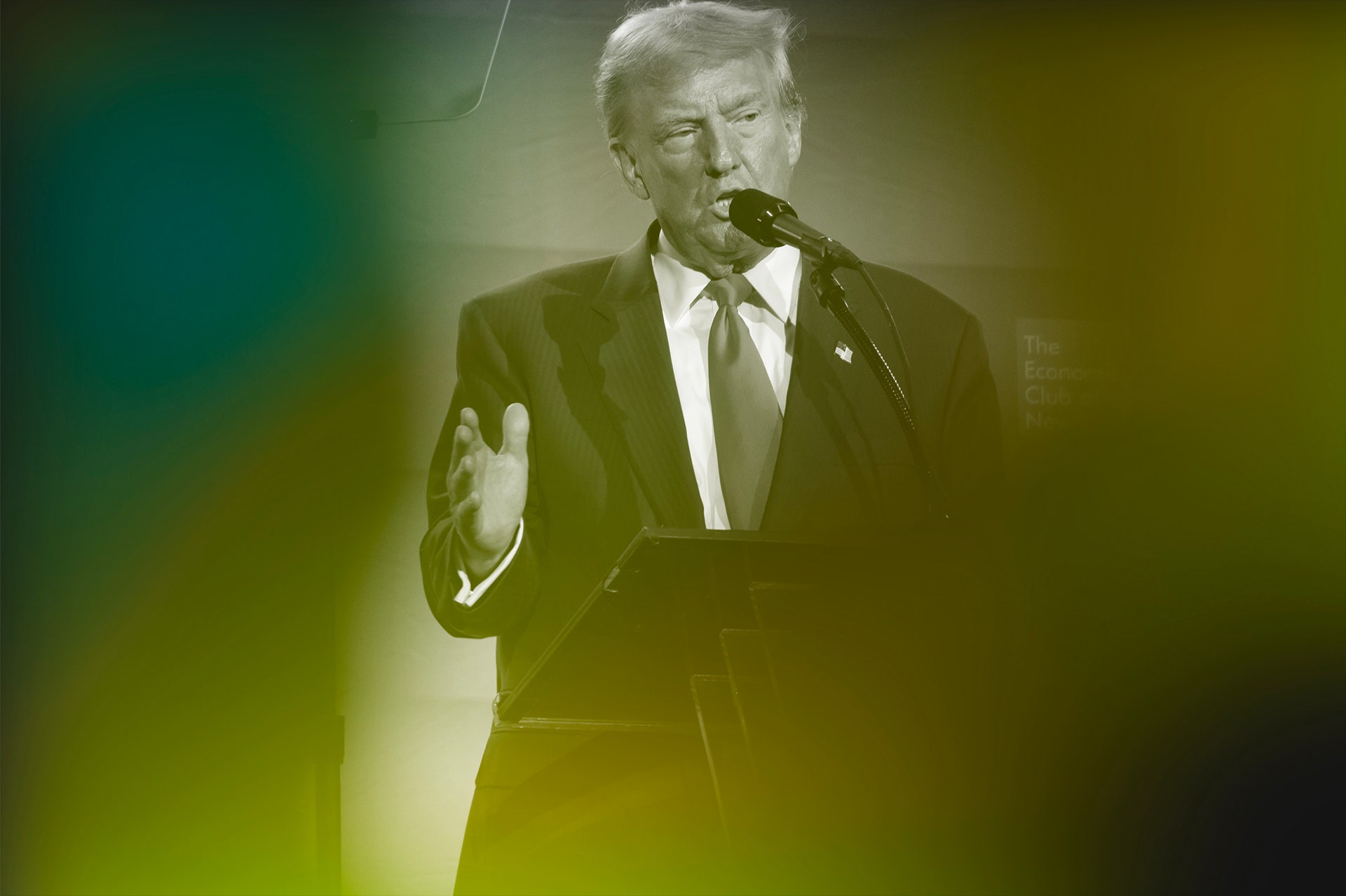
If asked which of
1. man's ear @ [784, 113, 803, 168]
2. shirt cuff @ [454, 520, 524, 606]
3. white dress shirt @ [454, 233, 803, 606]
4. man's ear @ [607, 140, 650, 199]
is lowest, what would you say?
shirt cuff @ [454, 520, 524, 606]

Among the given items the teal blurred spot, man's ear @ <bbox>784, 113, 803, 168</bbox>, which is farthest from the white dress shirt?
the teal blurred spot

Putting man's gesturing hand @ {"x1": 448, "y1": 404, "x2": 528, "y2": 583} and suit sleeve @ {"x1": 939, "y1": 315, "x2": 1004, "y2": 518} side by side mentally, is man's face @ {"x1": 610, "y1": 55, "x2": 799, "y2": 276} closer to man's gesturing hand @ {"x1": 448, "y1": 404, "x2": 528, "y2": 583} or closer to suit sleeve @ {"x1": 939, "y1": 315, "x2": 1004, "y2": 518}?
suit sleeve @ {"x1": 939, "y1": 315, "x2": 1004, "y2": 518}

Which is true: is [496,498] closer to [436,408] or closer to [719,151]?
[436,408]

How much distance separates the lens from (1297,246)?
276 centimetres

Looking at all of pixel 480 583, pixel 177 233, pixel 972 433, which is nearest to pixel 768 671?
pixel 480 583

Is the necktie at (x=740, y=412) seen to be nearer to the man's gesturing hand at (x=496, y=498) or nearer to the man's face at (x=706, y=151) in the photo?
the man's face at (x=706, y=151)

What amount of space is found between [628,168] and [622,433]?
0.57 metres

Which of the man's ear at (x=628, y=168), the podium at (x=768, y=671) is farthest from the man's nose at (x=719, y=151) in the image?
the podium at (x=768, y=671)

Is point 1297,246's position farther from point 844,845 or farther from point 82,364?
point 82,364

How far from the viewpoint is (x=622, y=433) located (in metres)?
2.26

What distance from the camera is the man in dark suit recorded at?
2246mm

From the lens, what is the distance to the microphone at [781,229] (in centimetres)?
186

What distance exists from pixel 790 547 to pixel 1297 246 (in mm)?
2037

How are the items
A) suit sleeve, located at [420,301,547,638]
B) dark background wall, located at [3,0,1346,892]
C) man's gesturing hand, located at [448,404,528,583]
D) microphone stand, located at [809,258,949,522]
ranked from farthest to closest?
dark background wall, located at [3,0,1346,892] < suit sleeve, located at [420,301,547,638] < microphone stand, located at [809,258,949,522] < man's gesturing hand, located at [448,404,528,583]
